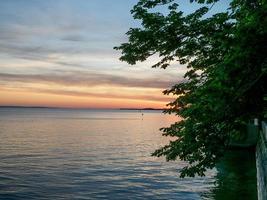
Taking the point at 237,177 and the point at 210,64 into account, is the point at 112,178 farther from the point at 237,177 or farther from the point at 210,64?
the point at 210,64

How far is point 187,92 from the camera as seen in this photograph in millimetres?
13281

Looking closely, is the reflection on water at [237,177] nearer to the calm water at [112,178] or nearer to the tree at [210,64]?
the calm water at [112,178]

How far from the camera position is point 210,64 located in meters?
13.9

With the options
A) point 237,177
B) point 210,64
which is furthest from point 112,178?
point 210,64

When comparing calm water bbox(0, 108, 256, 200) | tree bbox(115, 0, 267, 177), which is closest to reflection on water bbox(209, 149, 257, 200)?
calm water bbox(0, 108, 256, 200)

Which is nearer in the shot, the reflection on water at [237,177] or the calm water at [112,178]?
the reflection on water at [237,177]

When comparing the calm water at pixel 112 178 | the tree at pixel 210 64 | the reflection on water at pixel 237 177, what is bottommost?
the calm water at pixel 112 178

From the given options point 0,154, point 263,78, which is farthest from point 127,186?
point 0,154

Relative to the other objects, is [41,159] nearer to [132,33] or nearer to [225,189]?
[225,189]

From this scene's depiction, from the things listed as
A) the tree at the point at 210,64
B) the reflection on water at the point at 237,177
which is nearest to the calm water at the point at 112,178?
the reflection on water at the point at 237,177

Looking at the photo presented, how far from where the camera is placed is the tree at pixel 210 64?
9.71 metres

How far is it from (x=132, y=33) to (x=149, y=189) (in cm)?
2146

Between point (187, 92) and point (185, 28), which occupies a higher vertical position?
point (185, 28)

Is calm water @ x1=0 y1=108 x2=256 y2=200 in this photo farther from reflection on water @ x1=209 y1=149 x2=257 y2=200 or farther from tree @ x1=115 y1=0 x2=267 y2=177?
tree @ x1=115 y1=0 x2=267 y2=177
